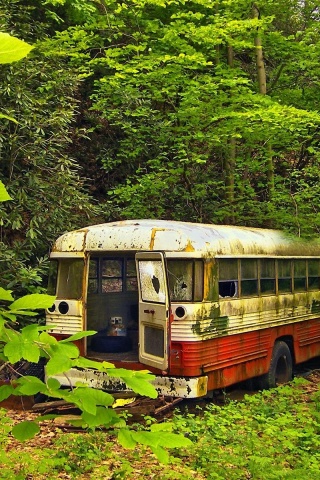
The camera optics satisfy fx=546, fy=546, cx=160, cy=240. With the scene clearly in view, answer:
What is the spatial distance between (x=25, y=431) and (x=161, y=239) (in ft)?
18.4

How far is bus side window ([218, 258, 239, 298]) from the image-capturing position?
26.7 feet

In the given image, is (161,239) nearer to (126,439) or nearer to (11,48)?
(126,439)

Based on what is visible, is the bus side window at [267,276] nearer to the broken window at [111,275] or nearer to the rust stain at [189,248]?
the rust stain at [189,248]

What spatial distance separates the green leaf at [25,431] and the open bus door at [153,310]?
5319 millimetres

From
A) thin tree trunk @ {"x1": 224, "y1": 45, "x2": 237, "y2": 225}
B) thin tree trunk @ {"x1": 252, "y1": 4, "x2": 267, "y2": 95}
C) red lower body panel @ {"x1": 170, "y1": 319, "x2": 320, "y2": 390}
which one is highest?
thin tree trunk @ {"x1": 252, "y1": 4, "x2": 267, "y2": 95}

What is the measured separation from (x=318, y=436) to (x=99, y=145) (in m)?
12.0

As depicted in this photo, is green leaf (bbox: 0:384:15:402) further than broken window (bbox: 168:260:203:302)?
No

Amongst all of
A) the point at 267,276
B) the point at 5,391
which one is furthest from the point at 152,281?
the point at 5,391

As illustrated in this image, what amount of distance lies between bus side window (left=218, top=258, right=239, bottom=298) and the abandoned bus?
15 millimetres

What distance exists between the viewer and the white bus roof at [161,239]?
24.9 ft

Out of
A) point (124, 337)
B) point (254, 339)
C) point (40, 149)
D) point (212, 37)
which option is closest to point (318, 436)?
point (254, 339)

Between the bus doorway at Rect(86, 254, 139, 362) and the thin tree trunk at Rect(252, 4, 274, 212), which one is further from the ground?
the thin tree trunk at Rect(252, 4, 274, 212)

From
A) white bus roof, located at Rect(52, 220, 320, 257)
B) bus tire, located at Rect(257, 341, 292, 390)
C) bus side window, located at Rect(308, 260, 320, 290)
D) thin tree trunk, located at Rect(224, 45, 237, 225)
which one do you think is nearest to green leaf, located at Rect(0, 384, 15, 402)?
white bus roof, located at Rect(52, 220, 320, 257)

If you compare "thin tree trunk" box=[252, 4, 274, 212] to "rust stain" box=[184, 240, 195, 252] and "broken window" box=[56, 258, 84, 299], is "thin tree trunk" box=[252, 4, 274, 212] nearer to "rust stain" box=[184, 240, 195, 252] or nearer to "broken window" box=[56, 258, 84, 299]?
"rust stain" box=[184, 240, 195, 252]
